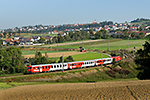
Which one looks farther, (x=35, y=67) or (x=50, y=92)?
(x=35, y=67)

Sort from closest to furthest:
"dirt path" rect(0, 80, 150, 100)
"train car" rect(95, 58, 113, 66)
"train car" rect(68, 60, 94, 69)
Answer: "dirt path" rect(0, 80, 150, 100)
"train car" rect(68, 60, 94, 69)
"train car" rect(95, 58, 113, 66)

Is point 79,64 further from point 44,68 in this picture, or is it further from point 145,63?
point 145,63

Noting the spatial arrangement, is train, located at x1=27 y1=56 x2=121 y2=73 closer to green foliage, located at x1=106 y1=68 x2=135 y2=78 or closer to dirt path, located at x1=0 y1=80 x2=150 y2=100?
green foliage, located at x1=106 y1=68 x2=135 y2=78

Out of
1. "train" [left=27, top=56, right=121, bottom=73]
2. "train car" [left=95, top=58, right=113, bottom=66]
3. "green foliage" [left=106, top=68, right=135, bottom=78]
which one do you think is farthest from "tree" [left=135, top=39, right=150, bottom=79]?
"train car" [left=95, top=58, right=113, bottom=66]

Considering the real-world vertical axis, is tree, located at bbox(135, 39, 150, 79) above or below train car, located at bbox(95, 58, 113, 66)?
above

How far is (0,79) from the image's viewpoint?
33906 mm

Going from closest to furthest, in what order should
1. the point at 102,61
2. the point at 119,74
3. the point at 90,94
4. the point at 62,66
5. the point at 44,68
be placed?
the point at 90,94 → the point at 44,68 → the point at 62,66 → the point at 119,74 → the point at 102,61

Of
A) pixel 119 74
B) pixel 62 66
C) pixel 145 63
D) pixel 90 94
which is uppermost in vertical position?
pixel 145 63

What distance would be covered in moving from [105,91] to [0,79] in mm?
19836

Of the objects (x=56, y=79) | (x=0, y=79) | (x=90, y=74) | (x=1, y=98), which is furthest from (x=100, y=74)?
(x=1, y=98)

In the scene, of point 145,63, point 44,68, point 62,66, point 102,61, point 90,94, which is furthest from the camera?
point 102,61

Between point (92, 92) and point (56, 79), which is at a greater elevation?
point (92, 92)

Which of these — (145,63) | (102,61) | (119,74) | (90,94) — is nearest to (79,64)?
(102,61)

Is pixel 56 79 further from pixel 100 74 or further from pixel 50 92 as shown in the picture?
pixel 50 92
